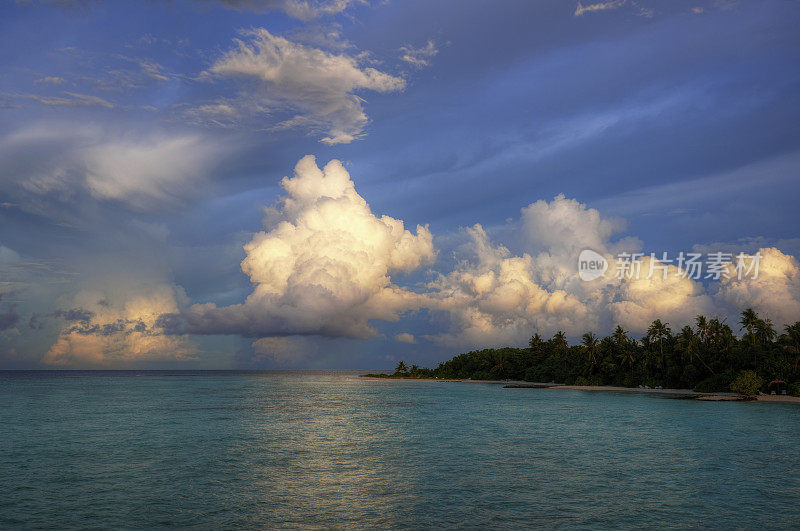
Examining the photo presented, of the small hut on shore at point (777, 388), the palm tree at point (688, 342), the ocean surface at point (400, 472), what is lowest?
the ocean surface at point (400, 472)

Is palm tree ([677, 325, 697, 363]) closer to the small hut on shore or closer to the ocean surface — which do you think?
the small hut on shore

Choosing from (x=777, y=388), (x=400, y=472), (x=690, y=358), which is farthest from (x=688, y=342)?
(x=400, y=472)

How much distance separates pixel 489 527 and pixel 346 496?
870 cm

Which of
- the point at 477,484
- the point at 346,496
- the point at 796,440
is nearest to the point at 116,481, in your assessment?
the point at 346,496

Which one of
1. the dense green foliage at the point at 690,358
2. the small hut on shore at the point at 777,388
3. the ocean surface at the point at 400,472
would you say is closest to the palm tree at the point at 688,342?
the dense green foliage at the point at 690,358

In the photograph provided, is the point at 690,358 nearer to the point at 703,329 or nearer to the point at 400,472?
the point at 703,329

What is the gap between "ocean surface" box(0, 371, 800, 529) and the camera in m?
25.0

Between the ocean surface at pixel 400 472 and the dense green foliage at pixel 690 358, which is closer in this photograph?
the ocean surface at pixel 400 472

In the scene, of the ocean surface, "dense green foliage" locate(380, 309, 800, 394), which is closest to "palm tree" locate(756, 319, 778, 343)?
"dense green foliage" locate(380, 309, 800, 394)

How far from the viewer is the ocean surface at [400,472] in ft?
82.1

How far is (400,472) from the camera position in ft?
114

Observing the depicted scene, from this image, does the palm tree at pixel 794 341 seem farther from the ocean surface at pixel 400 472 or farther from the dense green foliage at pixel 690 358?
the ocean surface at pixel 400 472

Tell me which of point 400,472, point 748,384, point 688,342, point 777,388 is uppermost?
point 688,342

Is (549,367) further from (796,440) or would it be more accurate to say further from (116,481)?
(116,481)
